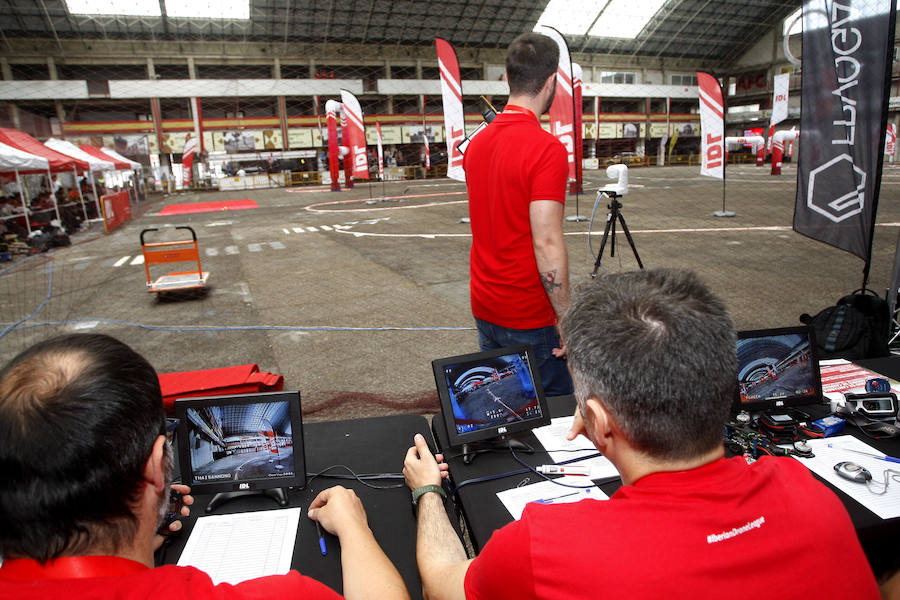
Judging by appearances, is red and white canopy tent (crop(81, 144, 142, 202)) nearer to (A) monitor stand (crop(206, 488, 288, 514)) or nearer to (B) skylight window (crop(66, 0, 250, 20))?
(B) skylight window (crop(66, 0, 250, 20))

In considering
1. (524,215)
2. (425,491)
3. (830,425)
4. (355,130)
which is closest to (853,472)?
(830,425)

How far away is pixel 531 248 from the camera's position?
7.85 feet

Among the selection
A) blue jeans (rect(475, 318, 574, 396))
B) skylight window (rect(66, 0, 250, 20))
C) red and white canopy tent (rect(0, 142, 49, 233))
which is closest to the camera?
blue jeans (rect(475, 318, 574, 396))

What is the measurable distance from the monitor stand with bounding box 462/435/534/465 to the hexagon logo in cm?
272

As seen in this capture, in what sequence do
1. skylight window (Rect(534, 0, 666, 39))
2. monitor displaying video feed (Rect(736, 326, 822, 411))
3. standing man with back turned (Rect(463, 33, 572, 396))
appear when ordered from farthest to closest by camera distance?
1. skylight window (Rect(534, 0, 666, 39))
2. standing man with back turned (Rect(463, 33, 572, 396))
3. monitor displaying video feed (Rect(736, 326, 822, 411))

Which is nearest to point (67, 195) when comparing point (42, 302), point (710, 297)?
point (42, 302)

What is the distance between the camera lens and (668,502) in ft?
3.03

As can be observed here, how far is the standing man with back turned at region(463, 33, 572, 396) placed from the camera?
2.25 meters

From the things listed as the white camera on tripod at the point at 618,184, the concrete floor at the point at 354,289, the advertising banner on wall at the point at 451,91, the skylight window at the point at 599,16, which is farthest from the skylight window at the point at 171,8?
the white camera on tripod at the point at 618,184

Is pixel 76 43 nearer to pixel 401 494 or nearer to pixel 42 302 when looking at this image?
pixel 42 302

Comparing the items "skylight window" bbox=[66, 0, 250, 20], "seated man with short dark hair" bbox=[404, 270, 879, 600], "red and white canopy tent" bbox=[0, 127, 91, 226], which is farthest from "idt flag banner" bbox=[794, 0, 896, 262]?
"skylight window" bbox=[66, 0, 250, 20]

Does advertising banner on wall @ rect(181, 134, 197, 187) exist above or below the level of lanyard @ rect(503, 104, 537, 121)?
above

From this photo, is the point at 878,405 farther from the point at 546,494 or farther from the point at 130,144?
the point at 130,144

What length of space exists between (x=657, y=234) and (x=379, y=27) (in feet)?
112
